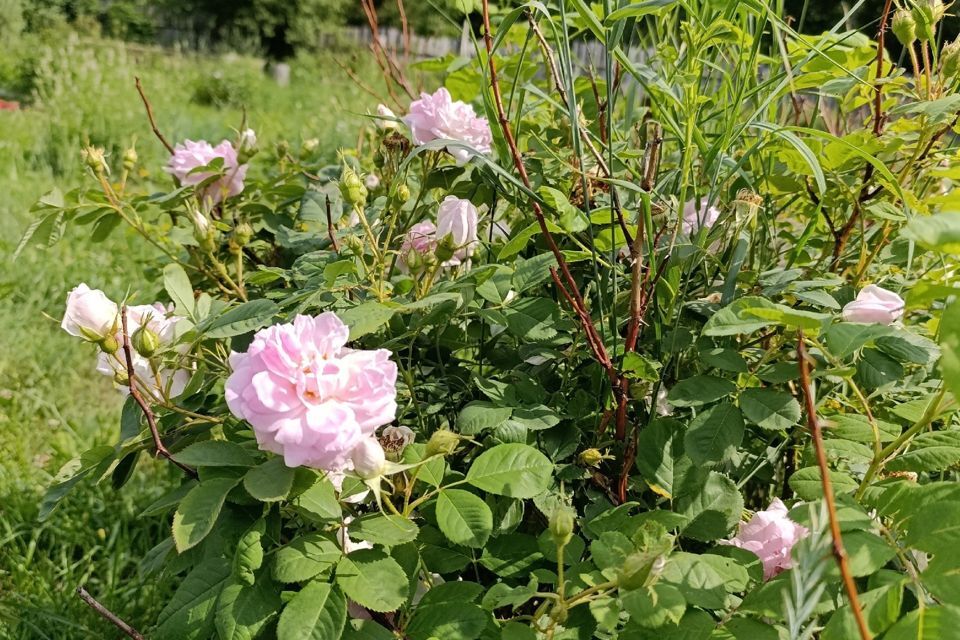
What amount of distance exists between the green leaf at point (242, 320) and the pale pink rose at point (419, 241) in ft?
0.45

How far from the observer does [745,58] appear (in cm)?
80

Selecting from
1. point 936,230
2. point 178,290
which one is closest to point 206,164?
point 178,290

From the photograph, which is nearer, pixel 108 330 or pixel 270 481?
pixel 270 481

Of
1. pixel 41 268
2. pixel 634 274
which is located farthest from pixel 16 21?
pixel 634 274

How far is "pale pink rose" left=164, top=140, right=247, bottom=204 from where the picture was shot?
1.08 m

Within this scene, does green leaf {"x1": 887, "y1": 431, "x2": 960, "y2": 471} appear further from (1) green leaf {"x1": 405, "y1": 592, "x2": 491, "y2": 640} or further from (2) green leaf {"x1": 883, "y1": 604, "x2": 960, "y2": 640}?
(1) green leaf {"x1": 405, "y1": 592, "x2": 491, "y2": 640}

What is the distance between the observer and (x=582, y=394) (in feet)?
2.70

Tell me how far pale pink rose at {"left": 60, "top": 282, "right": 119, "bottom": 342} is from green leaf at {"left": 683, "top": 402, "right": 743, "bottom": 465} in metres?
0.51

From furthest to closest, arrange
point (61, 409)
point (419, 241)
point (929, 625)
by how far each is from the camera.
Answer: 1. point (61, 409)
2. point (419, 241)
3. point (929, 625)

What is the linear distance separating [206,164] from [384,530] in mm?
649

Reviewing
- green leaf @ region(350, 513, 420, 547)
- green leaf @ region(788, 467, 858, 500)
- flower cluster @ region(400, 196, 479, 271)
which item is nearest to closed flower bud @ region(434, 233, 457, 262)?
flower cluster @ region(400, 196, 479, 271)

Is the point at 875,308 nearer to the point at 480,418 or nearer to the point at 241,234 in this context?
the point at 480,418

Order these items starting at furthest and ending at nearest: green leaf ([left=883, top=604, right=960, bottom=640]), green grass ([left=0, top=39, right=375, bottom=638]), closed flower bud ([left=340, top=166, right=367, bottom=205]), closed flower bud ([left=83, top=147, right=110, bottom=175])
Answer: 1. green grass ([left=0, top=39, right=375, bottom=638])
2. closed flower bud ([left=83, top=147, right=110, bottom=175])
3. closed flower bud ([left=340, top=166, right=367, bottom=205])
4. green leaf ([left=883, top=604, right=960, bottom=640])

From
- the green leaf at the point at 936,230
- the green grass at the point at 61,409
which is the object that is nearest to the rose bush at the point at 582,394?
the green leaf at the point at 936,230
